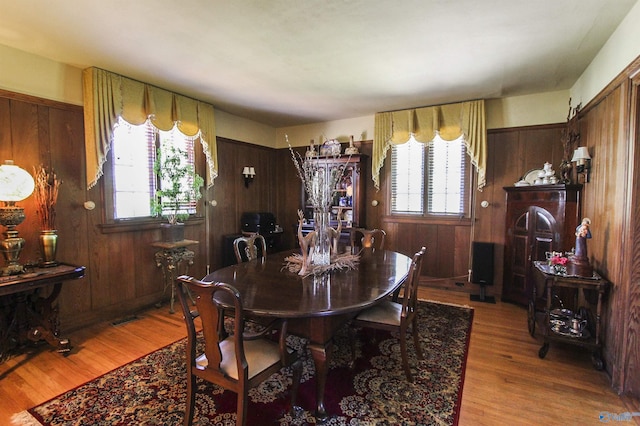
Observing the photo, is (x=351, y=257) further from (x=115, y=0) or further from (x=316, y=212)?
(x=115, y=0)

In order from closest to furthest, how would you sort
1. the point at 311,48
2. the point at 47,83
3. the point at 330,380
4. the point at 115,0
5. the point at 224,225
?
the point at 115,0 < the point at 330,380 < the point at 311,48 < the point at 47,83 < the point at 224,225

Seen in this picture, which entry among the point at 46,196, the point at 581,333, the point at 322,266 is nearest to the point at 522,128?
the point at 581,333

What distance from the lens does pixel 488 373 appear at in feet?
7.70

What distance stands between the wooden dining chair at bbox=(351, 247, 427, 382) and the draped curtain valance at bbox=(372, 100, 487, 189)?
2.51 metres

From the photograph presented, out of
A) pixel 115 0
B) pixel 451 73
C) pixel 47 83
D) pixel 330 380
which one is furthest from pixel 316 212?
pixel 47 83

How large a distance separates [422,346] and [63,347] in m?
3.08

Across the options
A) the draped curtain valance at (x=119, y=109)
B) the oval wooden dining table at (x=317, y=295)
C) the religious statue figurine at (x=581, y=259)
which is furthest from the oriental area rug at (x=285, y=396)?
the draped curtain valance at (x=119, y=109)

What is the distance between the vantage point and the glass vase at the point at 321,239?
2.49m

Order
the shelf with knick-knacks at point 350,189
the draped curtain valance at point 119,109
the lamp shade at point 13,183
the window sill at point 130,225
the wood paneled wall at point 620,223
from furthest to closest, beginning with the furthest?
the shelf with knick-knacks at point 350,189 → the window sill at point 130,225 → the draped curtain valance at point 119,109 → the lamp shade at point 13,183 → the wood paneled wall at point 620,223

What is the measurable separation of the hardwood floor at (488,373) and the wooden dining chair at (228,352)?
1.19 m

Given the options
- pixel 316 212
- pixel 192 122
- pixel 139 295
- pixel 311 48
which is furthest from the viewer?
pixel 192 122

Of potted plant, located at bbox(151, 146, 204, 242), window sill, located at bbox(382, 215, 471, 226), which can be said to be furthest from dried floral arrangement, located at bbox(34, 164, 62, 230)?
window sill, located at bbox(382, 215, 471, 226)

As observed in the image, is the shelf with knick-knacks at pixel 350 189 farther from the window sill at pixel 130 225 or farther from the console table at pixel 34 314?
the console table at pixel 34 314

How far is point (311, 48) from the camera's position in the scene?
273 centimetres
